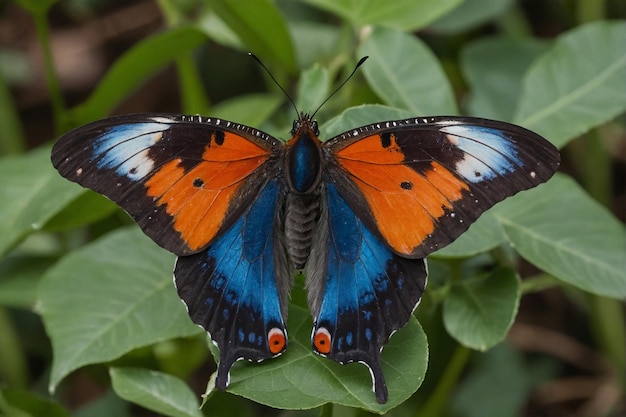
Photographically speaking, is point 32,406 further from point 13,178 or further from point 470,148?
point 470,148

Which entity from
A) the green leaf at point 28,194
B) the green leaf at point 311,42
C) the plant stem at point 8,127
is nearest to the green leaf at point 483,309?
the green leaf at point 28,194

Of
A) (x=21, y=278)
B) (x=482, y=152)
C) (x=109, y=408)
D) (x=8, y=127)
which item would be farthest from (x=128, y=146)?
(x=8, y=127)

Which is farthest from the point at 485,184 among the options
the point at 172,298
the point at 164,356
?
the point at 164,356

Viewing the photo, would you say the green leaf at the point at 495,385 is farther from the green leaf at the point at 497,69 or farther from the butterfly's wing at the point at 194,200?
the butterfly's wing at the point at 194,200

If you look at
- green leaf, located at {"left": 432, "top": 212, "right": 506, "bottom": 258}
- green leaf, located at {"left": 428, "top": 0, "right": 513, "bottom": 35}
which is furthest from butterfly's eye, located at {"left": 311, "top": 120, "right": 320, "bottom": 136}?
green leaf, located at {"left": 428, "top": 0, "right": 513, "bottom": 35}

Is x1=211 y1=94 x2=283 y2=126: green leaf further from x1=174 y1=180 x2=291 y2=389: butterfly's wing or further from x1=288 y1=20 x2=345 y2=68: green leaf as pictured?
x1=174 y1=180 x2=291 y2=389: butterfly's wing
